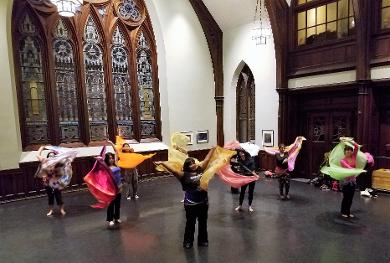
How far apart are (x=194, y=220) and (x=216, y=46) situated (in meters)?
7.58

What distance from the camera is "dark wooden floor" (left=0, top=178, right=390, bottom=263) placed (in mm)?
4160

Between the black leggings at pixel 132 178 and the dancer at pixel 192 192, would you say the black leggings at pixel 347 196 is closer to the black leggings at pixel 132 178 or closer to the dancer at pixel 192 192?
the dancer at pixel 192 192

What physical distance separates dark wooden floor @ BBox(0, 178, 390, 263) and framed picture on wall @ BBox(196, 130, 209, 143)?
3678 millimetres

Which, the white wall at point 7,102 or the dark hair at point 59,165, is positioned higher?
the white wall at point 7,102

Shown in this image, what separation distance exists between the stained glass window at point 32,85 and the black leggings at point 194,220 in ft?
17.8

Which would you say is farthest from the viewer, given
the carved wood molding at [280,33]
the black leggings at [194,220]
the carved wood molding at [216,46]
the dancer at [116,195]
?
the carved wood molding at [216,46]

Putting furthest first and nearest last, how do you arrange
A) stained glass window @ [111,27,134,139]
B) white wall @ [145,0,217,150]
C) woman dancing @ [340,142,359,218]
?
white wall @ [145,0,217,150]
stained glass window @ [111,27,134,139]
woman dancing @ [340,142,359,218]

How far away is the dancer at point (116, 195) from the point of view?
509cm

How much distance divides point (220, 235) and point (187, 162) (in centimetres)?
147

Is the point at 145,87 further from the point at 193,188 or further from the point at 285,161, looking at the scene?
the point at 193,188

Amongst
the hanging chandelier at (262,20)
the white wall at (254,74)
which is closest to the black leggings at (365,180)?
the white wall at (254,74)

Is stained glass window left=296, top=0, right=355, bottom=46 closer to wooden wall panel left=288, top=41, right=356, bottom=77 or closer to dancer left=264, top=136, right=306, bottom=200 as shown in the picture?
wooden wall panel left=288, top=41, right=356, bottom=77

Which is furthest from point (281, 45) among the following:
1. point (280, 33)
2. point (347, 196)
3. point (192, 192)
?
point (192, 192)

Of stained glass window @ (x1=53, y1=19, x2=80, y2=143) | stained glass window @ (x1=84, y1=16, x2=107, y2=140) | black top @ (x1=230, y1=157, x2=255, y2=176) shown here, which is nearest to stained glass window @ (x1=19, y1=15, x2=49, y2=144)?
stained glass window @ (x1=53, y1=19, x2=80, y2=143)
